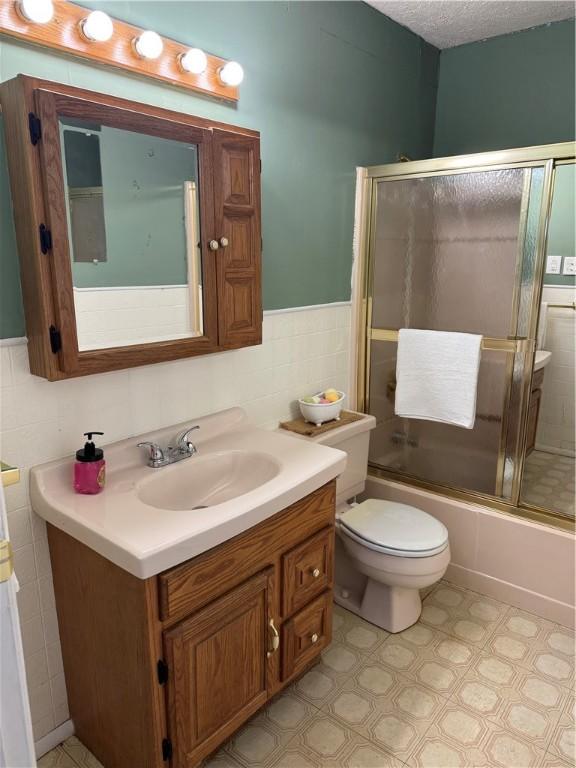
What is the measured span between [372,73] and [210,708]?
248 centimetres

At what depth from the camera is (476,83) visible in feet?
8.80

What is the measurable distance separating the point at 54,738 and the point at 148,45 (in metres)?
1.99

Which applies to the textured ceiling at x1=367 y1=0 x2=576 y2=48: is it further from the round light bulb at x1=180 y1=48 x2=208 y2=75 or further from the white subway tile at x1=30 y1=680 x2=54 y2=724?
the white subway tile at x1=30 y1=680 x2=54 y2=724

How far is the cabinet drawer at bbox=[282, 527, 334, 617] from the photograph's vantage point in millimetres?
1609

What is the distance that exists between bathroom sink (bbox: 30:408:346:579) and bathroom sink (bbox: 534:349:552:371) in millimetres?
959

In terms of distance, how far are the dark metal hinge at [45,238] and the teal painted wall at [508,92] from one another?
2.27m

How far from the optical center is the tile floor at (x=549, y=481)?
85.8 inches

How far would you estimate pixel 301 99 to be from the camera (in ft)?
6.70

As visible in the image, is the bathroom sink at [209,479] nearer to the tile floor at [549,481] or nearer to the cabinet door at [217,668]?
the cabinet door at [217,668]

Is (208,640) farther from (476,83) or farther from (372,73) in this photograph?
(476,83)

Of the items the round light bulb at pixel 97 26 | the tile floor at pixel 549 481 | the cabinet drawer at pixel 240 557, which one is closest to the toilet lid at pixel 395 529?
the cabinet drawer at pixel 240 557

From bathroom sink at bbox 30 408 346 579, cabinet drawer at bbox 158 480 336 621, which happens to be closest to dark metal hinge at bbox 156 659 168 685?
cabinet drawer at bbox 158 480 336 621

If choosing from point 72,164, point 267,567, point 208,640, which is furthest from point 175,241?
point 208,640

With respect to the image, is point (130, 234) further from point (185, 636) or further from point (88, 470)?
point (185, 636)
